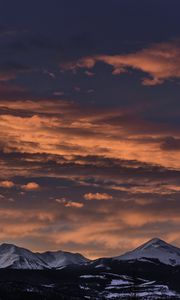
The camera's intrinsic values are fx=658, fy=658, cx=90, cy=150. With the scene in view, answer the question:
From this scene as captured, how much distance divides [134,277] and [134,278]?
0.96 feet

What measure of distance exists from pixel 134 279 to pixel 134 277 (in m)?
0.50

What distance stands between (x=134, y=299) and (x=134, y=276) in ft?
18.4

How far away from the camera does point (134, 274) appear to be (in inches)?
5241

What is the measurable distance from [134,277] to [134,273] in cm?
148

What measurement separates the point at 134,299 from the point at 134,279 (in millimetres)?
4989

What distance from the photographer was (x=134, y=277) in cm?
13238

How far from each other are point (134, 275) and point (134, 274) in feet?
1.68

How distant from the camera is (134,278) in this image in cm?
13212

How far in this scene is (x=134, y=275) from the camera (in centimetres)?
13262

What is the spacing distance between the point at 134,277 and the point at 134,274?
88 centimetres

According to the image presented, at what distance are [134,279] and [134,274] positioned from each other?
1.38 meters

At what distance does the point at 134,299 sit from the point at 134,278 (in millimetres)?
5197

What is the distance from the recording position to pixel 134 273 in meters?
134
